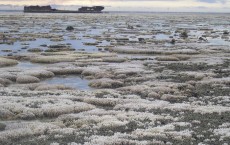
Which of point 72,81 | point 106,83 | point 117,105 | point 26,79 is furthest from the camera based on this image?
point 72,81

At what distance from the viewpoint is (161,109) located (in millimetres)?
27484

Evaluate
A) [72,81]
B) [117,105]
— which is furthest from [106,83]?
[117,105]

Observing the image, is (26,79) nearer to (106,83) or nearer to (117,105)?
(106,83)

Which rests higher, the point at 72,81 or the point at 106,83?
the point at 106,83

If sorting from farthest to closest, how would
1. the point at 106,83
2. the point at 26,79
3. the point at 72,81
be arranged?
the point at 72,81 → the point at 26,79 → the point at 106,83

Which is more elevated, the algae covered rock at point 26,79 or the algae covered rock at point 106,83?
the algae covered rock at point 106,83

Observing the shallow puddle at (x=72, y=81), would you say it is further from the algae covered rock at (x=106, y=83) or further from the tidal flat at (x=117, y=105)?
the algae covered rock at (x=106, y=83)

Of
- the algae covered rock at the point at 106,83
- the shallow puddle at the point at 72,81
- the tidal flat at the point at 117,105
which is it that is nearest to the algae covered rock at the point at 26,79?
the tidal flat at the point at 117,105

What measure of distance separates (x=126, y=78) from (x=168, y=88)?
8.62 metres

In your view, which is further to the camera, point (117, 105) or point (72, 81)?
point (72, 81)

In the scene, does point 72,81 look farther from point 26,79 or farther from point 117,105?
point 117,105

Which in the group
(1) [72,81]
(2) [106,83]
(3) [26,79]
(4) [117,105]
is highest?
(4) [117,105]

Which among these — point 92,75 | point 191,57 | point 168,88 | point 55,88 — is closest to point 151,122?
point 168,88

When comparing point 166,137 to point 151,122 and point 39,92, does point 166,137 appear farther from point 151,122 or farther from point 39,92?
point 39,92
